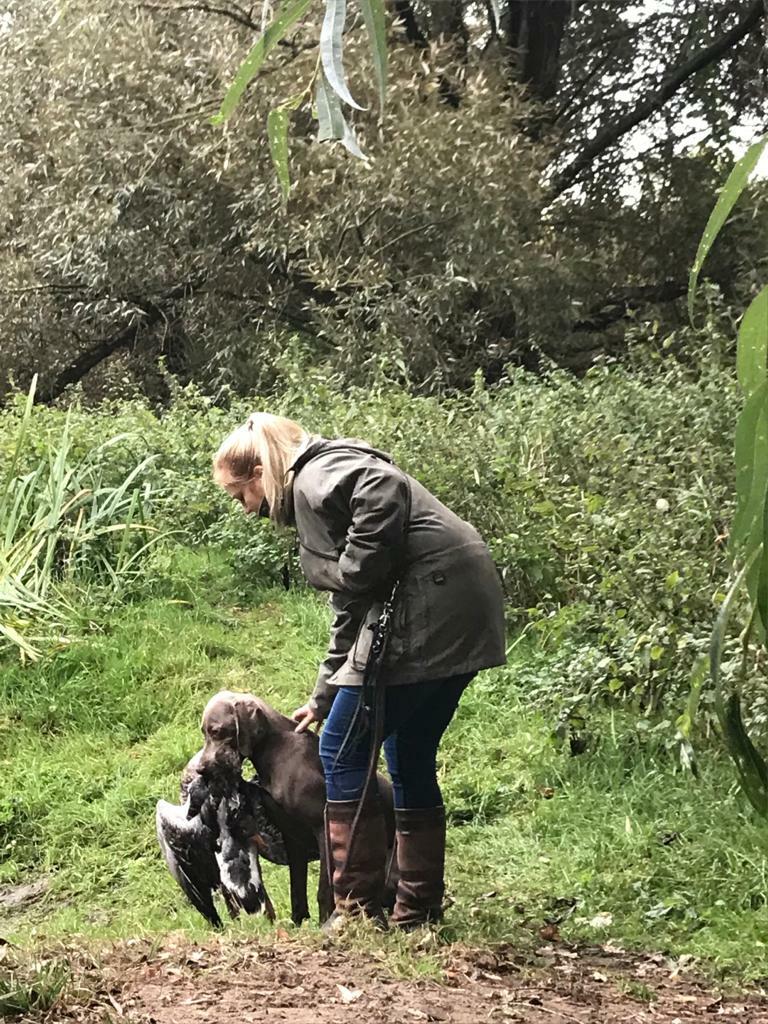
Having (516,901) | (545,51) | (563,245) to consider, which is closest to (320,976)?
(516,901)

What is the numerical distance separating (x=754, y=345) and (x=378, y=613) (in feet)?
6.53

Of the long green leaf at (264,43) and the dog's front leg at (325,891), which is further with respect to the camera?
the dog's front leg at (325,891)

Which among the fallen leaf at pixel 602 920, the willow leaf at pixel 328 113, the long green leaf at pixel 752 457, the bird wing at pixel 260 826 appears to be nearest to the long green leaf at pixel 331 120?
the willow leaf at pixel 328 113

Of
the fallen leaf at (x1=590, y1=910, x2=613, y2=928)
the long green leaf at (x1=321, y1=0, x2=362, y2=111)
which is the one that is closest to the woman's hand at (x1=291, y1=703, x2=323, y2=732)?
the fallen leaf at (x1=590, y1=910, x2=613, y2=928)

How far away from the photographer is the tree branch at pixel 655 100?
41.7ft

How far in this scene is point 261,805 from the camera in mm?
3822

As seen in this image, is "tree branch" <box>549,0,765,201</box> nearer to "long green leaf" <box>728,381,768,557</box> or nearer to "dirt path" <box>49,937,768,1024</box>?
"dirt path" <box>49,937,768,1024</box>

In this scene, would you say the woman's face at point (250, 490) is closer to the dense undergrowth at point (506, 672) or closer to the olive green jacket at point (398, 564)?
the olive green jacket at point (398, 564)

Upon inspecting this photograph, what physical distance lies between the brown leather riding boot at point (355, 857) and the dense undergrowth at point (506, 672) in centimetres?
30

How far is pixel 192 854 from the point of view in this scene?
3.87 metres

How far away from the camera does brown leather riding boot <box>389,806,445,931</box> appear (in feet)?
12.1

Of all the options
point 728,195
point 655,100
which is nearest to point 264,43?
point 728,195

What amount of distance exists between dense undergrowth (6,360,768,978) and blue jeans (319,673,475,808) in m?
0.49

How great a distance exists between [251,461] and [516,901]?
191cm
